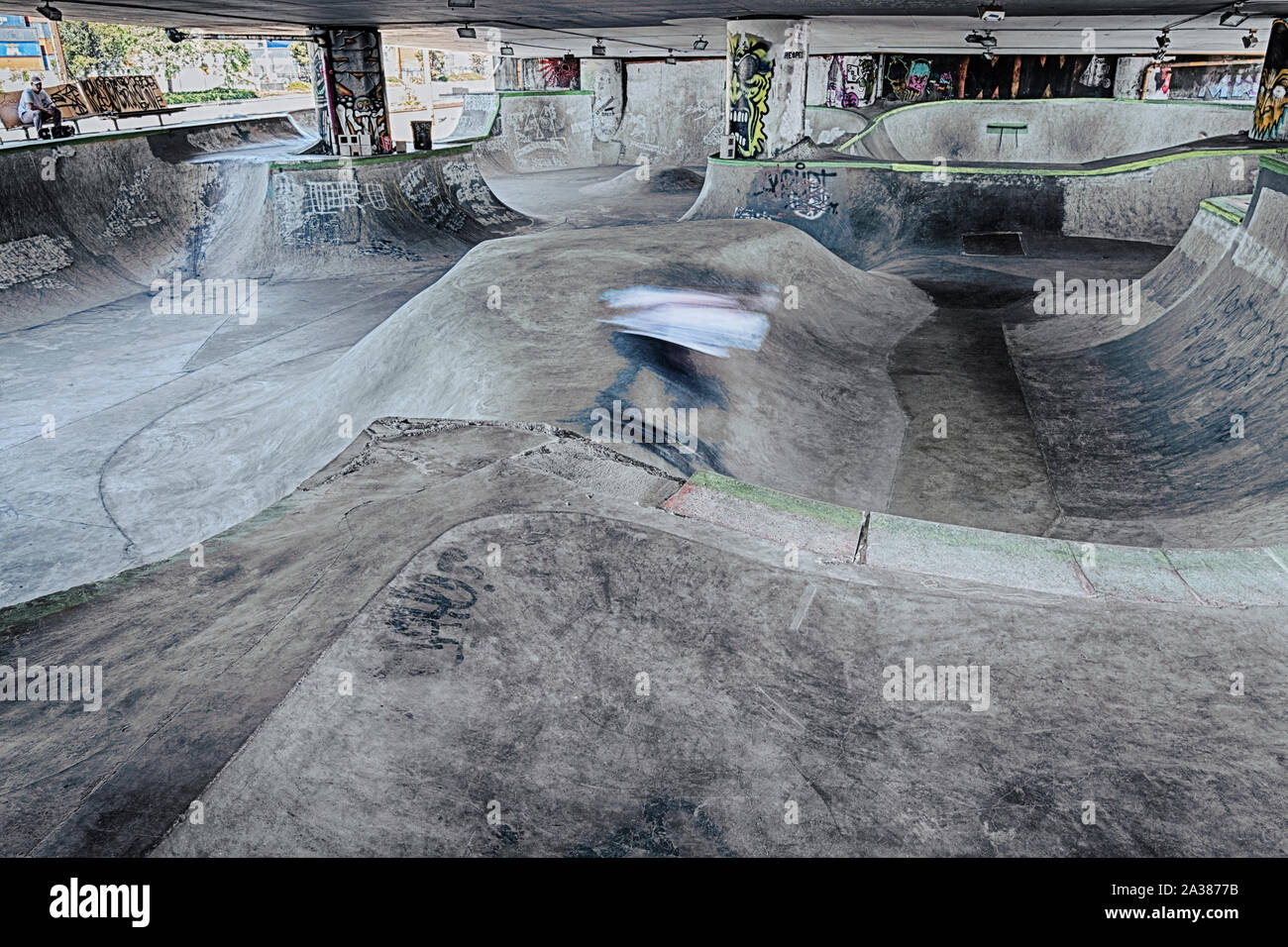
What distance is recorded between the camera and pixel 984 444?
28.5 ft

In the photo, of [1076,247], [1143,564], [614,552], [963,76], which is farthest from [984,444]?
[963,76]

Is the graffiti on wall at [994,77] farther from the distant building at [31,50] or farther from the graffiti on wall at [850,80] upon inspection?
the distant building at [31,50]

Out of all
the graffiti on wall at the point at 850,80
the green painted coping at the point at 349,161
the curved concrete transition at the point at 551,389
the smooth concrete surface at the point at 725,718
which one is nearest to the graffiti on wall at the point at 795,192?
the curved concrete transition at the point at 551,389

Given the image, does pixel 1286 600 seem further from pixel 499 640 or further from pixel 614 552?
pixel 499 640

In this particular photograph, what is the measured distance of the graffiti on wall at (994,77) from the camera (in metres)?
37.9

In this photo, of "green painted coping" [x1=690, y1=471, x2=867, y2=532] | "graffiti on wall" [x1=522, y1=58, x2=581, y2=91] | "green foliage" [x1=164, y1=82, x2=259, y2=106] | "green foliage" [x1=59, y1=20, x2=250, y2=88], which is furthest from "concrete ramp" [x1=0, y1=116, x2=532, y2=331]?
"green foliage" [x1=164, y1=82, x2=259, y2=106]

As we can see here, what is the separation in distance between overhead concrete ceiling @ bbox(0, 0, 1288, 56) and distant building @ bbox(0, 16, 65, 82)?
2284cm

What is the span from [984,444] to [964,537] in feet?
15.6

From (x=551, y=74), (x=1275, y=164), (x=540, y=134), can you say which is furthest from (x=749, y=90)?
(x=551, y=74)

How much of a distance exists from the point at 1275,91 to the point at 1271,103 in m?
0.26

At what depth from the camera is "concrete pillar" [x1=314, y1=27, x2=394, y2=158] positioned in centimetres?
2095

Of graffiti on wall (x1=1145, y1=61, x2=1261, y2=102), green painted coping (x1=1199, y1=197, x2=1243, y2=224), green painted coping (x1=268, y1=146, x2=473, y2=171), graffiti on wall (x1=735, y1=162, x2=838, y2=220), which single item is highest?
graffiti on wall (x1=1145, y1=61, x2=1261, y2=102)

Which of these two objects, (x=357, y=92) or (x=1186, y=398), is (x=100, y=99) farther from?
(x=1186, y=398)

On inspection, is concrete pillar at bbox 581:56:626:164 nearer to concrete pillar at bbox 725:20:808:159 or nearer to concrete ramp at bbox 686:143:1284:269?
concrete pillar at bbox 725:20:808:159
